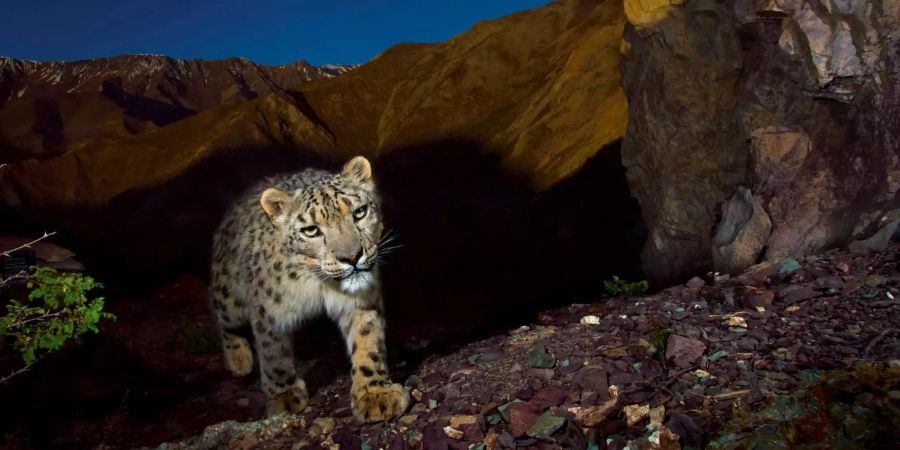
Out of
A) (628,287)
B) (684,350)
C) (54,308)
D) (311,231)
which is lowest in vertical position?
(628,287)

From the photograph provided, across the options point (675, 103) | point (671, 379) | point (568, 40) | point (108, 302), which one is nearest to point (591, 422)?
point (671, 379)

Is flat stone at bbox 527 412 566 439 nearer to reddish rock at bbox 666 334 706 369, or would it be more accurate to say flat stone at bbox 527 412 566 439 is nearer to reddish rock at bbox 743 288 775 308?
reddish rock at bbox 666 334 706 369

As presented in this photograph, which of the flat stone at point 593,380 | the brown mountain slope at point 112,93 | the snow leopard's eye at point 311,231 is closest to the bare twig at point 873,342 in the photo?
the flat stone at point 593,380

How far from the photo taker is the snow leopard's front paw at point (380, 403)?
15.4 feet

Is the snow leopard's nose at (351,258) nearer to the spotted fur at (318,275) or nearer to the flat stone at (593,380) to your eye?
the spotted fur at (318,275)

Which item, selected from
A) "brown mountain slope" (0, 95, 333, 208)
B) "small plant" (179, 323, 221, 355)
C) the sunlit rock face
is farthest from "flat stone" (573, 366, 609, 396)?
"brown mountain slope" (0, 95, 333, 208)

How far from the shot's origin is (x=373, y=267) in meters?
5.62

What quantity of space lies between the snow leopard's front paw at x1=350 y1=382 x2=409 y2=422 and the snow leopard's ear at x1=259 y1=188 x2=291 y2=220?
185 centimetres

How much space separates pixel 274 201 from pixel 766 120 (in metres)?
7.42

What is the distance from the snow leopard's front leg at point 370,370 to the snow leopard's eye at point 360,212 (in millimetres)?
876

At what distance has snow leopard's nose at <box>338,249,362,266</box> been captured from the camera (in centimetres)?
499

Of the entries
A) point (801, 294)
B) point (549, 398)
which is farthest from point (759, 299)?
point (549, 398)

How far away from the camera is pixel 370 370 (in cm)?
523

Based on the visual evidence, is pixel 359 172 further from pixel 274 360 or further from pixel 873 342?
pixel 873 342
